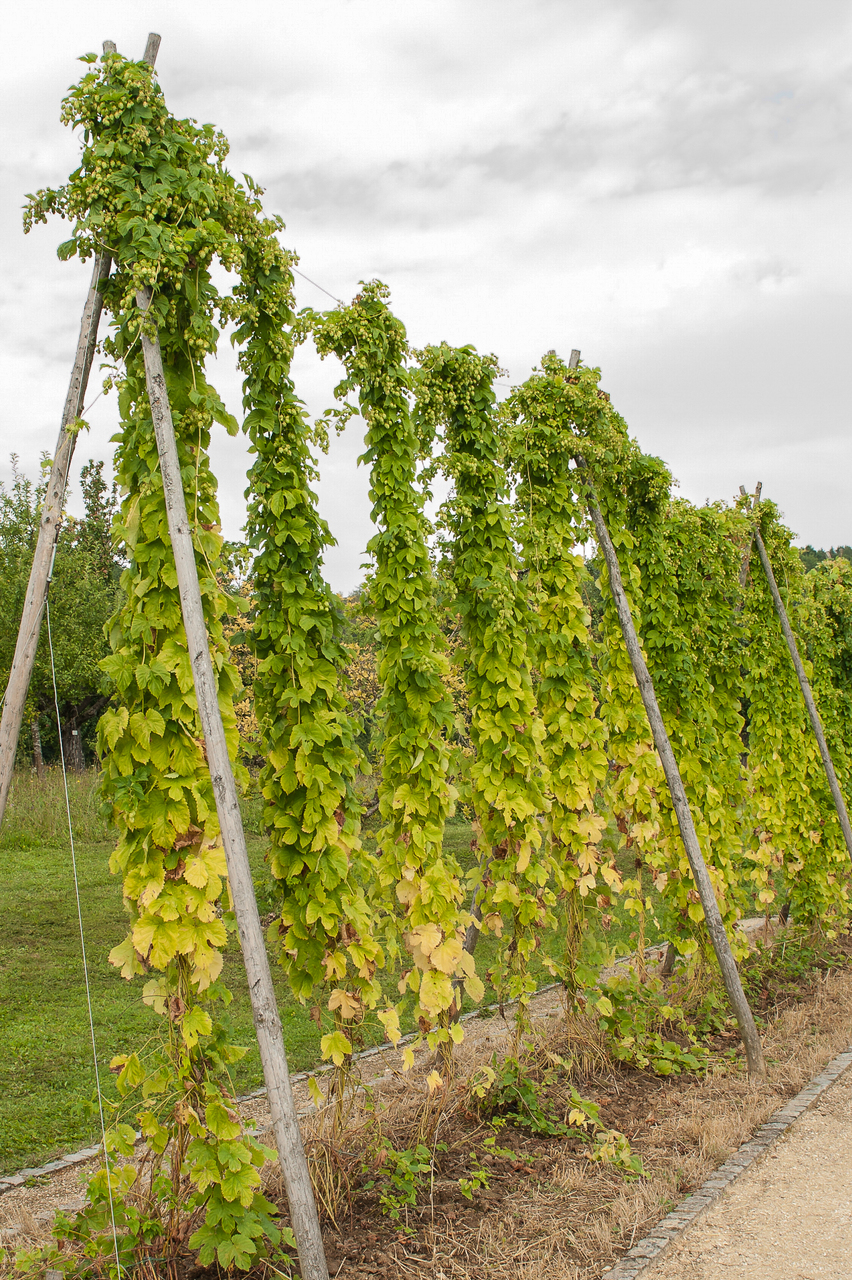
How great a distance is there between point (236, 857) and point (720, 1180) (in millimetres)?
3181

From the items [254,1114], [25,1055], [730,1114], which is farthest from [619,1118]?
[25,1055]

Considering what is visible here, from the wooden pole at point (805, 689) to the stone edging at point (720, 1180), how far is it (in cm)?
373

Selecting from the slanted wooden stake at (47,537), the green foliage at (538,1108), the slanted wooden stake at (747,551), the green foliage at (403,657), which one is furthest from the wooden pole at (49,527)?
the slanted wooden stake at (747,551)

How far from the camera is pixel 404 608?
4.86 meters

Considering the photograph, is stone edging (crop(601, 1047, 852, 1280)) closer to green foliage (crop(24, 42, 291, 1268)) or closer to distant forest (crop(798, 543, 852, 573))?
green foliage (crop(24, 42, 291, 1268))

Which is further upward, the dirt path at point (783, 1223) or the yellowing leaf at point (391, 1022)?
the yellowing leaf at point (391, 1022)

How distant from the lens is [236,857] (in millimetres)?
3100

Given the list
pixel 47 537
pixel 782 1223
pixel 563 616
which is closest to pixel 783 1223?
pixel 782 1223

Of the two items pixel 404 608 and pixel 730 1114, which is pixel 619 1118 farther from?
pixel 404 608

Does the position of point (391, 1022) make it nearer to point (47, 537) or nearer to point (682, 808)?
point (47, 537)

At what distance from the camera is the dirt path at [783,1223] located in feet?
11.6

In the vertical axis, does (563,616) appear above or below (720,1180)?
above

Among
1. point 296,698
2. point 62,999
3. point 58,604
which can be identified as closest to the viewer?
point 296,698

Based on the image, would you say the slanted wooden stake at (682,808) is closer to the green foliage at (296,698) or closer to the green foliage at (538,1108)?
the green foliage at (538,1108)
